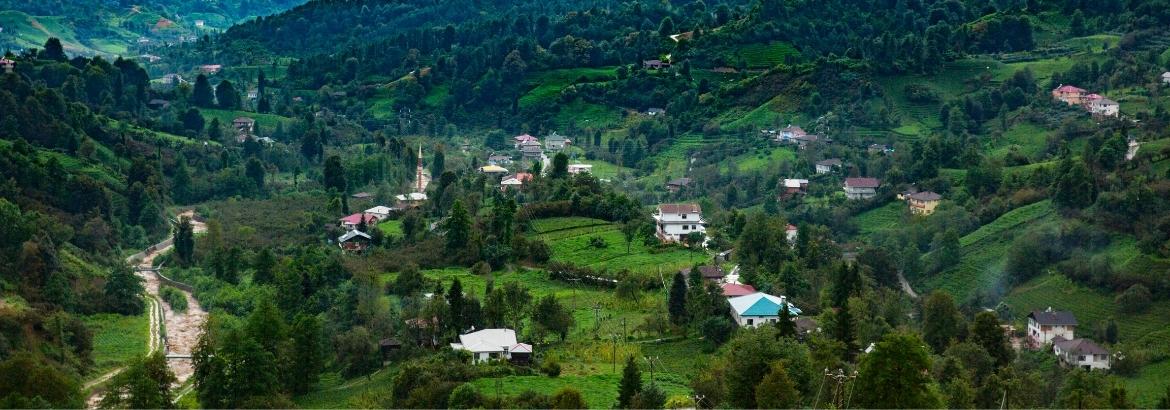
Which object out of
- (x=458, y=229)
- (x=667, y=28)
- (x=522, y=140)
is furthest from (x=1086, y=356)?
(x=667, y=28)

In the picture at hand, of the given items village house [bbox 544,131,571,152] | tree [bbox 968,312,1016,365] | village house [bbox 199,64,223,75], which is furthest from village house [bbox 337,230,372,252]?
village house [bbox 199,64,223,75]

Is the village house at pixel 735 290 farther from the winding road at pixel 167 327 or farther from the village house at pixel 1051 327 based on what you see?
the winding road at pixel 167 327

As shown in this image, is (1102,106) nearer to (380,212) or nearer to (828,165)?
(828,165)

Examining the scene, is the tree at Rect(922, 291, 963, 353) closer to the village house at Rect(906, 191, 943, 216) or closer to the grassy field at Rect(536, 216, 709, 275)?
the grassy field at Rect(536, 216, 709, 275)

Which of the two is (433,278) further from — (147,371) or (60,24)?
(60,24)

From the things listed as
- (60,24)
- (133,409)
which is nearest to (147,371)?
(133,409)
